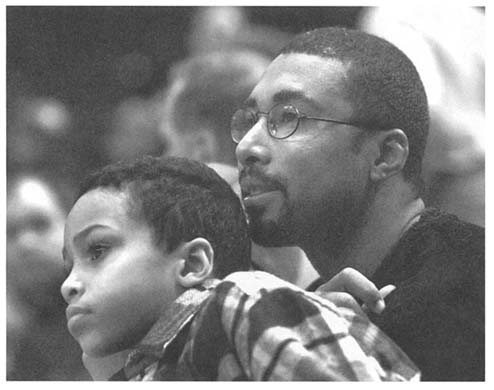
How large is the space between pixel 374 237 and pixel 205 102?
37 centimetres

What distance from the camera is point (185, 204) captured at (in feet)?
4.26

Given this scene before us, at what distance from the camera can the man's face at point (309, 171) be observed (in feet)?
4.41

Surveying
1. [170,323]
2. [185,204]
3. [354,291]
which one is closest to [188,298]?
[170,323]

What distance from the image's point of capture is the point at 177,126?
1.47 m

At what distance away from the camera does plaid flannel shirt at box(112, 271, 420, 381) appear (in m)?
1.06

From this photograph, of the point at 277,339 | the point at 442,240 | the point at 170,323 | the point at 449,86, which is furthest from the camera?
the point at 449,86

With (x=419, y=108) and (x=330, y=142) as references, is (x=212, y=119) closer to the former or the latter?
(x=330, y=142)

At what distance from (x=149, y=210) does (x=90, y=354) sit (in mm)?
229

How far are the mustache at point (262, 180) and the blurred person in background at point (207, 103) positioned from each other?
9cm

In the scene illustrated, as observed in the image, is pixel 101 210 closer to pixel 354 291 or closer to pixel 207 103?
pixel 207 103

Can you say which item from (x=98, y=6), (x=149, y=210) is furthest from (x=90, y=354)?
(x=98, y=6)

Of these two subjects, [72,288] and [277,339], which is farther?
[72,288]

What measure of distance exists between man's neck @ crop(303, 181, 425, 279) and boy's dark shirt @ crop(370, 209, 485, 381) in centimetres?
2

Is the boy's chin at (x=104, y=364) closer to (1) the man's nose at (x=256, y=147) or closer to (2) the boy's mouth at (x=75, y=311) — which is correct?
(2) the boy's mouth at (x=75, y=311)
